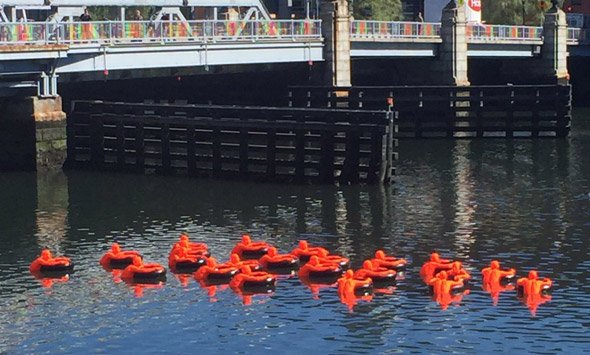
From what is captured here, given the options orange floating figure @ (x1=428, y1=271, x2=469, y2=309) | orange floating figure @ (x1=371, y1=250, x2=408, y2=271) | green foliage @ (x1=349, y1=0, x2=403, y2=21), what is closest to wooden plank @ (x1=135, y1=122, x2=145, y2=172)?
orange floating figure @ (x1=371, y1=250, x2=408, y2=271)

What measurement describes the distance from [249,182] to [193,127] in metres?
3.94

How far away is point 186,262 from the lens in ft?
124

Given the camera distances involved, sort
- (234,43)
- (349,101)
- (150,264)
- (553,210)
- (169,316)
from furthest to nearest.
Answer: (349,101) < (234,43) < (553,210) < (150,264) < (169,316)

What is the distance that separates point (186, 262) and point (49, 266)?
11.8 ft

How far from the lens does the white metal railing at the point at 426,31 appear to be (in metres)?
78.1

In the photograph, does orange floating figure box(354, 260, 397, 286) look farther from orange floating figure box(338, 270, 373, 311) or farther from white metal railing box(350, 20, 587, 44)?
white metal railing box(350, 20, 587, 44)

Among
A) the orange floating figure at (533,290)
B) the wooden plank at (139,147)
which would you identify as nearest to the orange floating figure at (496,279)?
the orange floating figure at (533,290)

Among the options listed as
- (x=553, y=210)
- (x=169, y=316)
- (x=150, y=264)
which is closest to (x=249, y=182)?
(x=553, y=210)

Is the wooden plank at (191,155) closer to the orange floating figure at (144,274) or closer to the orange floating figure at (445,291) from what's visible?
the orange floating figure at (144,274)

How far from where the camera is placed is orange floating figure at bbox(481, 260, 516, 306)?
3497 centimetres

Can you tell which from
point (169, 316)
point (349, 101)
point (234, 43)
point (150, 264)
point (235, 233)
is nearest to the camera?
point (169, 316)

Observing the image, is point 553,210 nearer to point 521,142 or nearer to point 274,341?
point 274,341

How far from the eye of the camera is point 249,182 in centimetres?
5584

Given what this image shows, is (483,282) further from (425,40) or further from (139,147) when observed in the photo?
(425,40)
